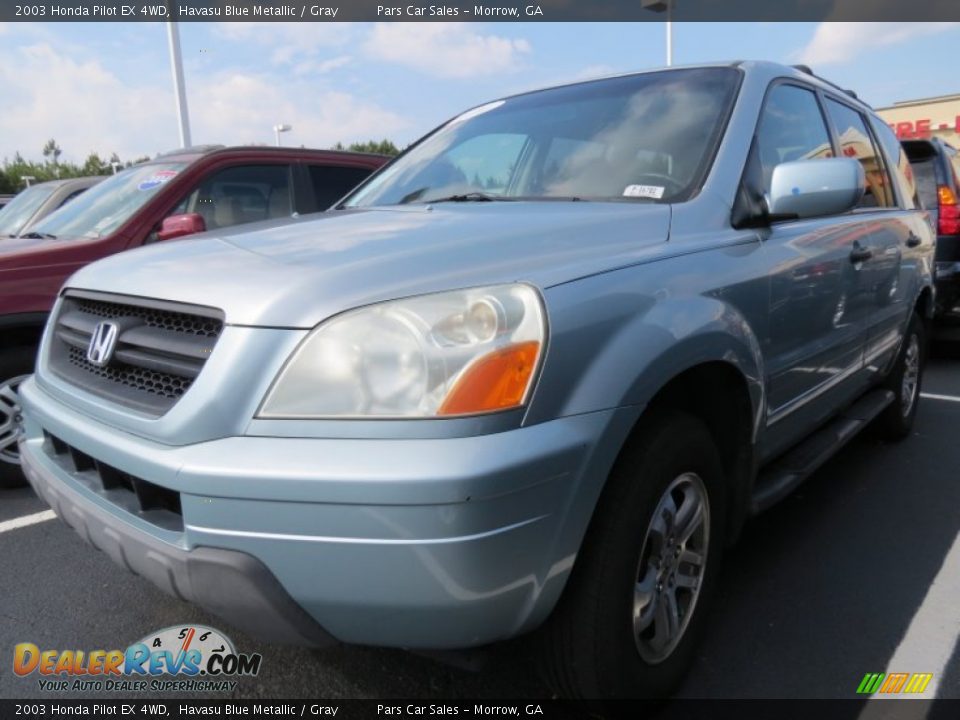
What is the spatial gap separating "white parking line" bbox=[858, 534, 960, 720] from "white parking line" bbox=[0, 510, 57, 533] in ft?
11.3

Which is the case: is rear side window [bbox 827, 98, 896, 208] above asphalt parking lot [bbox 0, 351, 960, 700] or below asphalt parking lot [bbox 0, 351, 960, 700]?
above

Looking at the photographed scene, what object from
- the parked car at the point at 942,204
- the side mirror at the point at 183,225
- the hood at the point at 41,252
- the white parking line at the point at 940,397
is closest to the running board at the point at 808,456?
the white parking line at the point at 940,397

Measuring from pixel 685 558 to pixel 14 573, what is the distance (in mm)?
2576

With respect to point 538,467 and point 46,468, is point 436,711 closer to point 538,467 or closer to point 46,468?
point 538,467

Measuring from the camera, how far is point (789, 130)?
9.28 feet

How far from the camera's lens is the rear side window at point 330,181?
209 inches

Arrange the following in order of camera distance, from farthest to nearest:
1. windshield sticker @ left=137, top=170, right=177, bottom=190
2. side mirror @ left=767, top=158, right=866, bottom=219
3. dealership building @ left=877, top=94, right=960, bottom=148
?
1. dealership building @ left=877, top=94, right=960, bottom=148
2. windshield sticker @ left=137, top=170, right=177, bottom=190
3. side mirror @ left=767, top=158, right=866, bottom=219

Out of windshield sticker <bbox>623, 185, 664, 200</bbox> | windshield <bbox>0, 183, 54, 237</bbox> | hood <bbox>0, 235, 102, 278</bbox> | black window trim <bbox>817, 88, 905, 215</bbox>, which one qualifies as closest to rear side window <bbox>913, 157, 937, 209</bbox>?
black window trim <bbox>817, 88, 905, 215</bbox>

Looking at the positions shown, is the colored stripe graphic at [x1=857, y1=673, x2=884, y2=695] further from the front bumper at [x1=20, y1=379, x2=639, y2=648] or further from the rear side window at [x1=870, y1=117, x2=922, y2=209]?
the rear side window at [x1=870, y1=117, x2=922, y2=209]

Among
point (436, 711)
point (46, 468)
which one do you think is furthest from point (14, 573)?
point (436, 711)

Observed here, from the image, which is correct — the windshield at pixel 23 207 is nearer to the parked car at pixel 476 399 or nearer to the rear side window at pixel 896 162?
the parked car at pixel 476 399

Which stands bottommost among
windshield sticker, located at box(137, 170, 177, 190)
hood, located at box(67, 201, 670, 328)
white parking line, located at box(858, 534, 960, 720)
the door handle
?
white parking line, located at box(858, 534, 960, 720)

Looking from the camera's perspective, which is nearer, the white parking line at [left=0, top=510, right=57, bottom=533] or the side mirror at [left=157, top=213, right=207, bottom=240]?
the white parking line at [left=0, top=510, right=57, bottom=533]

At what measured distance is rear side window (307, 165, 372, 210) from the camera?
5.30 m
